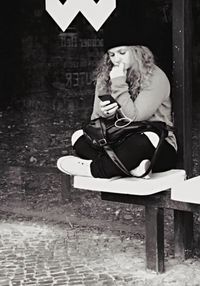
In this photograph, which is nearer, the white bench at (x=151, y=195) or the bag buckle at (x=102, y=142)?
the white bench at (x=151, y=195)

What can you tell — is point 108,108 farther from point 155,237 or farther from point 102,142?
point 155,237

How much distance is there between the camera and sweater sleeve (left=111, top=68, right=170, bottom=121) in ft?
13.5

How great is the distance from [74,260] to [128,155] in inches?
37.5

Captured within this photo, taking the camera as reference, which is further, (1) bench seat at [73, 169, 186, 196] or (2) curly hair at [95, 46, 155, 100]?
(2) curly hair at [95, 46, 155, 100]

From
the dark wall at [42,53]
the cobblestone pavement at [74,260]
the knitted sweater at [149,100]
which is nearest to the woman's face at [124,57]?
the knitted sweater at [149,100]

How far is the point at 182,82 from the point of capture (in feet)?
14.0

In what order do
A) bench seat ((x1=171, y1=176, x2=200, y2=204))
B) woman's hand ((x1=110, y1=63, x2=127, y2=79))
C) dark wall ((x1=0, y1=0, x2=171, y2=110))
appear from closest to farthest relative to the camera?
bench seat ((x1=171, y1=176, x2=200, y2=204)) < woman's hand ((x1=110, y1=63, x2=127, y2=79)) < dark wall ((x1=0, y1=0, x2=171, y2=110))

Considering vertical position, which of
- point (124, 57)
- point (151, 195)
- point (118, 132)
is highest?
point (124, 57)

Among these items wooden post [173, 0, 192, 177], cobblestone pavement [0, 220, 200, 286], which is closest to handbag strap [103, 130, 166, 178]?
wooden post [173, 0, 192, 177]

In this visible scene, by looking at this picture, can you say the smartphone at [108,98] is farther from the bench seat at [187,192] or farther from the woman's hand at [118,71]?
the bench seat at [187,192]

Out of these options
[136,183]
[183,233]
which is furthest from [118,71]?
[183,233]

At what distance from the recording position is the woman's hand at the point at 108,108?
410cm

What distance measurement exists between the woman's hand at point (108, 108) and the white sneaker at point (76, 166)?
1.20ft

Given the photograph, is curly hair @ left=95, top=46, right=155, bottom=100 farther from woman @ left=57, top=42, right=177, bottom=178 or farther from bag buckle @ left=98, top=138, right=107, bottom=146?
bag buckle @ left=98, top=138, right=107, bottom=146
